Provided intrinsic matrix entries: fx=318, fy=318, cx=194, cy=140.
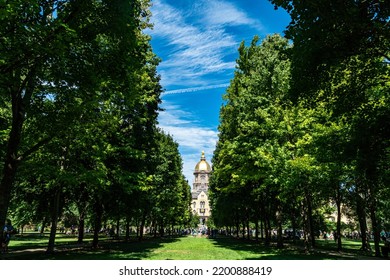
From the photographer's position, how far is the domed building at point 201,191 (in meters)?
151

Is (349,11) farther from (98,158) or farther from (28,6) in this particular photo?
(98,158)

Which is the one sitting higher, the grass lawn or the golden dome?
the golden dome

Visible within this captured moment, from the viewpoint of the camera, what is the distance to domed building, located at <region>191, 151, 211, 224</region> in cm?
15112

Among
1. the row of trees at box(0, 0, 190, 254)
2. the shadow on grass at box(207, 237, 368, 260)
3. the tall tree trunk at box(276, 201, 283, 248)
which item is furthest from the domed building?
the row of trees at box(0, 0, 190, 254)

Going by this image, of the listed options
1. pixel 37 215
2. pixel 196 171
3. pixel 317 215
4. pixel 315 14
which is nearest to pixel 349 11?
pixel 315 14

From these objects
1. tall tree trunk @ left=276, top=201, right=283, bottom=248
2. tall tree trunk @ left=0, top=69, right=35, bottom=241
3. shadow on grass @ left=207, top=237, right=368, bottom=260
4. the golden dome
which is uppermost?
the golden dome

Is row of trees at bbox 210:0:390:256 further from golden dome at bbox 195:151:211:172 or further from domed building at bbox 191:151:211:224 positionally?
golden dome at bbox 195:151:211:172

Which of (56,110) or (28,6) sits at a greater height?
(28,6)

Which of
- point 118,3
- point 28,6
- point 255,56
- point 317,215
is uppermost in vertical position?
point 255,56

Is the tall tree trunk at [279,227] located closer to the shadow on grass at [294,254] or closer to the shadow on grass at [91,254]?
the shadow on grass at [294,254]

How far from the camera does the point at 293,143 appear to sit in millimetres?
19172

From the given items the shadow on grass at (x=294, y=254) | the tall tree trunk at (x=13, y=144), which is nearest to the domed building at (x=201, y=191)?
the shadow on grass at (x=294, y=254)

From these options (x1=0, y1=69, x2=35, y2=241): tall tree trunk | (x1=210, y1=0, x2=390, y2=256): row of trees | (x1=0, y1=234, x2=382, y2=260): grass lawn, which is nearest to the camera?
(x1=210, y1=0, x2=390, y2=256): row of trees

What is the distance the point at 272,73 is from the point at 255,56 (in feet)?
12.2
